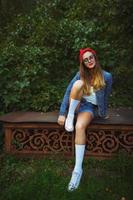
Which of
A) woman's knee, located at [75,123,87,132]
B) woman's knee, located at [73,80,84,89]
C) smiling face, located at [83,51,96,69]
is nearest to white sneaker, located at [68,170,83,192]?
woman's knee, located at [75,123,87,132]

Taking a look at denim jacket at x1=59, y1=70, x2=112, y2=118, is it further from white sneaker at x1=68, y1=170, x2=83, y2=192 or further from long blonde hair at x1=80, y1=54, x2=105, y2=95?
white sneaker at x1=68, y1=170, x2=83, y2=192

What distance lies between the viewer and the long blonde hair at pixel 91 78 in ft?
22.5

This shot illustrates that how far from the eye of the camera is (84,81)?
22.4ft

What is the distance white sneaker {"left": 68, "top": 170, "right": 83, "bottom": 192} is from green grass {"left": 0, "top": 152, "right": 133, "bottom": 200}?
62 mm

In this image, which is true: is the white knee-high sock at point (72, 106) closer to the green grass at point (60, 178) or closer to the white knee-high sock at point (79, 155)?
the white knee-high sock at point (79, 155)

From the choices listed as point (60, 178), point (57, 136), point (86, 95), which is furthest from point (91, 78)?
point (60, 178)

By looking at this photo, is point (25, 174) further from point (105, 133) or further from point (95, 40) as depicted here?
point (95, 40)

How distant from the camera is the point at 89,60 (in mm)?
6863

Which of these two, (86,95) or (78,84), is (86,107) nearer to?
(86,95)

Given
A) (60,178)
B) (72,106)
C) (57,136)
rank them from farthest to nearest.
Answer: (57,136) → (72,106) → (60,178)

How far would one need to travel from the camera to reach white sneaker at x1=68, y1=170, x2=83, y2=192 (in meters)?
6.09

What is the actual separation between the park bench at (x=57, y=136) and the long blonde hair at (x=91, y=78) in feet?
1.53

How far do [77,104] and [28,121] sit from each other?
0.74m

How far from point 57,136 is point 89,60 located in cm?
113
